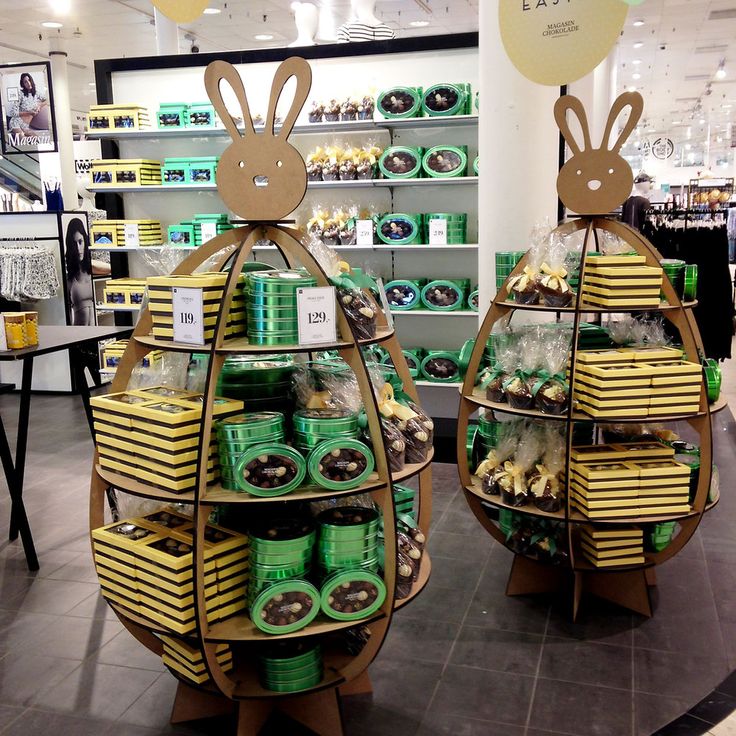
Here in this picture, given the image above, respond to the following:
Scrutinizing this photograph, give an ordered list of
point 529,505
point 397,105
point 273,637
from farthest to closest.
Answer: point 397,105 → point 529,505 → point 273,637

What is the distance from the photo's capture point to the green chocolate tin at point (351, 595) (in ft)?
7.60

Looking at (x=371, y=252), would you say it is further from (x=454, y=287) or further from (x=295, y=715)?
(x=295, y=715)

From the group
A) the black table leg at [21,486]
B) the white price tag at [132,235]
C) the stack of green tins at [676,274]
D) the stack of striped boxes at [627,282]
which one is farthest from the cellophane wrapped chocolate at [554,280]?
the white price tag at [132,235]

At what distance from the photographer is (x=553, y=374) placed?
10.3ft

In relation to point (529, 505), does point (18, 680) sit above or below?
below

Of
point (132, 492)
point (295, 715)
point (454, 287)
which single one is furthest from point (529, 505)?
point (454, 287)

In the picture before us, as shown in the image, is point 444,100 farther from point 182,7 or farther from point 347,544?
point 347,544

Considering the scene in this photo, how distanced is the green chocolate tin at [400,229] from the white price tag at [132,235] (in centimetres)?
213

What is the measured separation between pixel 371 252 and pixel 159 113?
6.75 ft

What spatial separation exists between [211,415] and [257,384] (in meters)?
0.32

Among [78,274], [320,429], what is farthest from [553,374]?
[78,274]

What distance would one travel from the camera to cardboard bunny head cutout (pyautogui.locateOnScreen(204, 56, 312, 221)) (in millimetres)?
2242

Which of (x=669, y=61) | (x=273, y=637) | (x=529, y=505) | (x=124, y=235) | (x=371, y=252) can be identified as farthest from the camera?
(x=669, y=61)

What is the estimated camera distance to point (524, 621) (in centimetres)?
329
